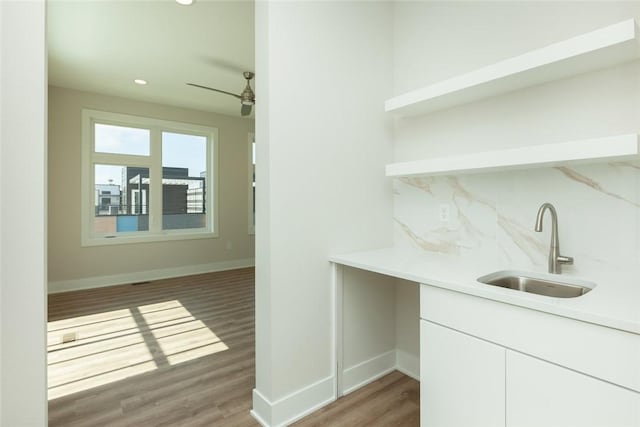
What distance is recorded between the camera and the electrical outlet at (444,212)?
6.56 feet

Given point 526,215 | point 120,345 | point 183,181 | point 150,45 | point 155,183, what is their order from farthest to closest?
point 183,181 → point 155,183 → point 150,45 → point 120,345 → point 526,215

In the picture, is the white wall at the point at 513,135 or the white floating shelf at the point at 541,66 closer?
the white floating shelf at the point at 541,66

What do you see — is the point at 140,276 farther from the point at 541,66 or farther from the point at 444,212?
the point at 541,66

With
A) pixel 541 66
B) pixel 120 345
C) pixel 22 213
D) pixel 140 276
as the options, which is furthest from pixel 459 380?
pixel 140 276

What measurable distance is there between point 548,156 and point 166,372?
265 centimetres

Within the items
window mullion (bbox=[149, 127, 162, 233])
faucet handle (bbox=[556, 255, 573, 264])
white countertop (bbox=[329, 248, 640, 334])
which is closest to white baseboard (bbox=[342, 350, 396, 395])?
white countertop (bbox=[329, 248, 640, 334])

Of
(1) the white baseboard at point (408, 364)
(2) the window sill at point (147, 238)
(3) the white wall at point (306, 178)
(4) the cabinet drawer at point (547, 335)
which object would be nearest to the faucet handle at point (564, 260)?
(4) the cabinet drawer at point (547, 335)

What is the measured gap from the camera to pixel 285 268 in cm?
173

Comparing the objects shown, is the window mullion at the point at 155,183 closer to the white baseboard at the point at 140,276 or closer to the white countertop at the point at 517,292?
the white baseboard at the point at 140,276

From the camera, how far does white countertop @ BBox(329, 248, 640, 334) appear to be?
944mm

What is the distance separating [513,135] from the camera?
170cm

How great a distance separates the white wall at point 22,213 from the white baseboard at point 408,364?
1974 mm

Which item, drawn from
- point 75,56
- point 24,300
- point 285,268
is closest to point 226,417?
point 285,268

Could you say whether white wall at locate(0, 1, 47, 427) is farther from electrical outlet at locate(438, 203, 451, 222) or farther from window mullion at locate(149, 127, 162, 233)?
window mullion at locate(149, 127, 162, 233)
